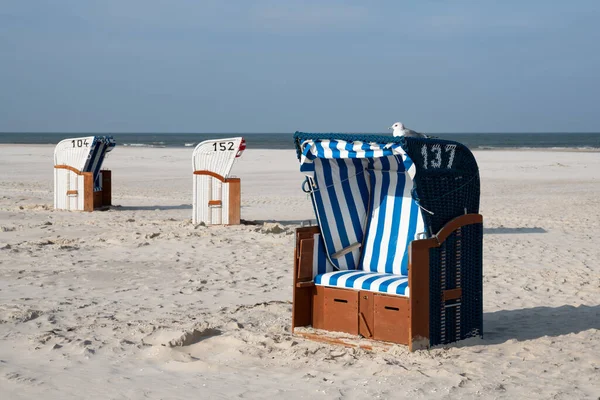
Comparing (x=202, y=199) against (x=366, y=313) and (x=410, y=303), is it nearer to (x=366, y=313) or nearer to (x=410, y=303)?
(x=366, y=313)

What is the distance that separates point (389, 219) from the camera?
6484 millimetres

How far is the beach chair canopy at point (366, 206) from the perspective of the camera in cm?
580

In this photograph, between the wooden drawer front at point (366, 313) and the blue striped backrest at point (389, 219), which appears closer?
the wooden drawer front at point (366, 313)

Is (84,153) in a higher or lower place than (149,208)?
higher

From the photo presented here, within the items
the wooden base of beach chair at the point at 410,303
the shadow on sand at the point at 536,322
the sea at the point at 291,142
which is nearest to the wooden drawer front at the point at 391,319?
the wooden base of beach chair at the point at 410,303

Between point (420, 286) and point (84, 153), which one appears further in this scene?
point (84, 153)

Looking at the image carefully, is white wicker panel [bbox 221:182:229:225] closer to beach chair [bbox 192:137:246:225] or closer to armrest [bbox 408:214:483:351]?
beach chair [bbox 192:137:246:225]

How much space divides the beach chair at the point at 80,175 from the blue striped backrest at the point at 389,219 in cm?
995

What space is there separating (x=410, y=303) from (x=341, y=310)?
75 cm

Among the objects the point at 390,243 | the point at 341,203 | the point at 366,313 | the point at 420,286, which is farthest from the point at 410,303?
the point at 341,203

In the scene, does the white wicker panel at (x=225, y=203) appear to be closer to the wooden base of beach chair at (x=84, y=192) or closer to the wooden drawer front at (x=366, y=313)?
the wooden base of beach chair at (x=84, y=192)


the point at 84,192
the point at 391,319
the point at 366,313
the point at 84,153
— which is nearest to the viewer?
the point at 391,319

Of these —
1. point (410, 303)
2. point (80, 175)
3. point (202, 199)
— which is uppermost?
point (80, 175)

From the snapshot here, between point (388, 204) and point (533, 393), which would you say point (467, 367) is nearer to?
point (533, 393)
